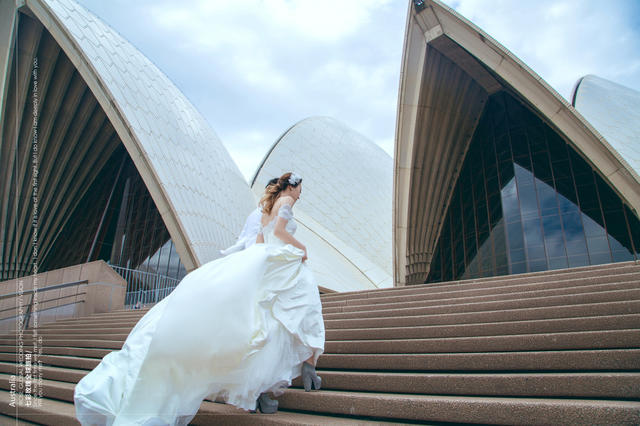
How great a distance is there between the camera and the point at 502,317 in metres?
3.63

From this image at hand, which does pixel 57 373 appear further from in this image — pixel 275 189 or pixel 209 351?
pixel 275 189

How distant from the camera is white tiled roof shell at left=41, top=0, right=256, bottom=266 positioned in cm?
1066

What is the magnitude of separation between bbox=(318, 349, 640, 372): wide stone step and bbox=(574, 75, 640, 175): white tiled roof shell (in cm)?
898

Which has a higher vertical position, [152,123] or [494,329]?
[152,123]

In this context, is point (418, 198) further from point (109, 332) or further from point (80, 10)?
point (80, 10)

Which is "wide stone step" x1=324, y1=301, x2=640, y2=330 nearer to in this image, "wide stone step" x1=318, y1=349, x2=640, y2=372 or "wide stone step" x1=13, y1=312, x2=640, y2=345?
"wide stone step" x1=13, y1=312, x2=640, y2=345

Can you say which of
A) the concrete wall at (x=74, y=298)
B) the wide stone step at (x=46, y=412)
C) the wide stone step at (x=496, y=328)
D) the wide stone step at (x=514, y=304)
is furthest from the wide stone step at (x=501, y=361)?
the concrete wall at (x=74, y=298)

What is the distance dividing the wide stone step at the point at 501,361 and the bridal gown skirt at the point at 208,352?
0.85m

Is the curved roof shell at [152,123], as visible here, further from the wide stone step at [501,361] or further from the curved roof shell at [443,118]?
the wide stone step at [501,361]

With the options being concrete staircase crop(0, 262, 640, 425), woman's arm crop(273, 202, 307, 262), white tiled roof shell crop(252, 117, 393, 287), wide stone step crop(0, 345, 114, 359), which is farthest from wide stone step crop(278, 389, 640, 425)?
white tiled roof shell crop(252, 117, 393, 287)

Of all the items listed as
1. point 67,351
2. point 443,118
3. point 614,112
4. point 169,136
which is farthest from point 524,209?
point 67,351

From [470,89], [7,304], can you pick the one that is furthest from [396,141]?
[7,304]

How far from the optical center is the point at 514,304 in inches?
159

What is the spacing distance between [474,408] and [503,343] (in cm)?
107
